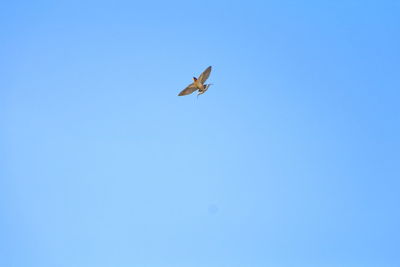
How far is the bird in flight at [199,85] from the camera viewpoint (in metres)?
39.3

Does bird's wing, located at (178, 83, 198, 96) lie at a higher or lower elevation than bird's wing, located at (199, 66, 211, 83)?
lower

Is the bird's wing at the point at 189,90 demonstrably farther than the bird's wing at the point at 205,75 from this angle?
Yes

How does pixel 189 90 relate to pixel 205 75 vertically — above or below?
below

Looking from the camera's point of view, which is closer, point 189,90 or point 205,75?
point 205,75

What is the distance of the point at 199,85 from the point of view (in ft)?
130

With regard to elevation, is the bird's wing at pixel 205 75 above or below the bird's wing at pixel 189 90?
above

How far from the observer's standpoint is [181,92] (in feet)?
132

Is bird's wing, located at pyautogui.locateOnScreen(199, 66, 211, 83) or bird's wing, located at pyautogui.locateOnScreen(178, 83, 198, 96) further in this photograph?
bird's wing, located at pyautogui.locateOnScreen(178, 83, 198, 96)

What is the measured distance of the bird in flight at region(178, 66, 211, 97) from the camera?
129 feet

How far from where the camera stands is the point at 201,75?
39.2 metres

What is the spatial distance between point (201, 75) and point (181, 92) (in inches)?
75.2
